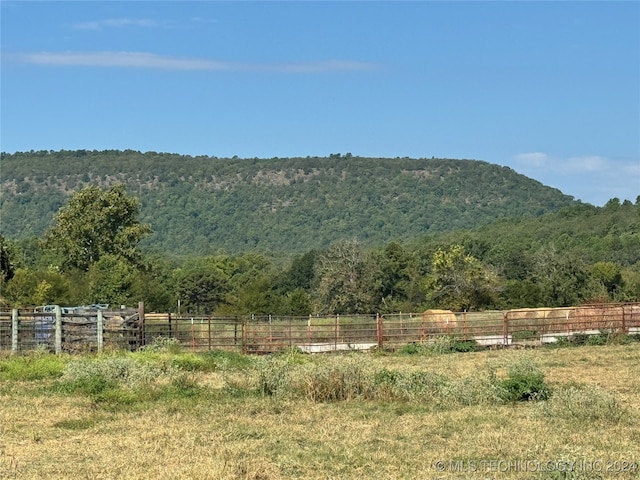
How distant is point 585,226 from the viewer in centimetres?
12938

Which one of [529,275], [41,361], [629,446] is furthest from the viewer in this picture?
[529,275]

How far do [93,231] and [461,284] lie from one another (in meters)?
31.2

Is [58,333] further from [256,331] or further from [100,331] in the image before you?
[256,331]

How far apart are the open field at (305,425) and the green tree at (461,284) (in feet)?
157

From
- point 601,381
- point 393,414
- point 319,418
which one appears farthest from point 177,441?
point 601,381

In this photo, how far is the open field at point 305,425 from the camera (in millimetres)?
9352

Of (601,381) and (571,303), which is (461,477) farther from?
(571,303)

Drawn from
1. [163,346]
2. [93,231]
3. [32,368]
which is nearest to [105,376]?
[32,368]

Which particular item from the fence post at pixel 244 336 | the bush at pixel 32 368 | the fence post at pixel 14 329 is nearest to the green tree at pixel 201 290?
the fence post at pixel 244 336

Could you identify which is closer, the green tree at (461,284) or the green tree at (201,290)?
the green tree at (461,284)

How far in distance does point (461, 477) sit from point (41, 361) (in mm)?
13784

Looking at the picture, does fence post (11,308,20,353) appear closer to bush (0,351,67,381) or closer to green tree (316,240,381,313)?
bush (0,351,67,381)

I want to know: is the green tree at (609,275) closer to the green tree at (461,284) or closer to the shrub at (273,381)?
the green tree at (461,284)

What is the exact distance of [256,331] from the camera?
3038cm
